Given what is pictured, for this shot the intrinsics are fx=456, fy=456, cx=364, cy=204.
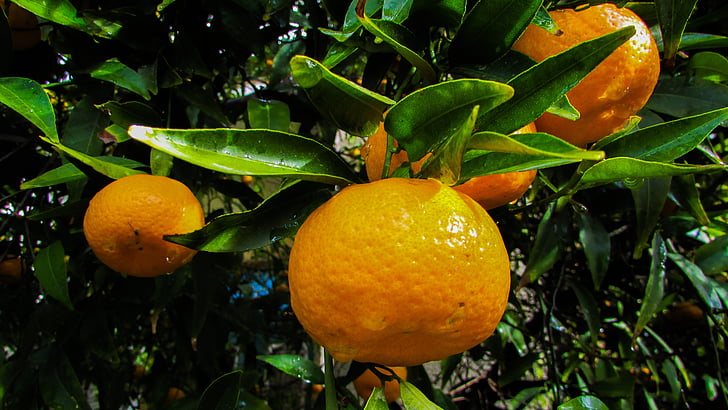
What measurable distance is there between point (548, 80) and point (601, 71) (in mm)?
159

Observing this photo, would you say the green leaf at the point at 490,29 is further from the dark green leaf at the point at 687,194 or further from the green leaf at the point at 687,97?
the dark green leaf at the point at 687,194

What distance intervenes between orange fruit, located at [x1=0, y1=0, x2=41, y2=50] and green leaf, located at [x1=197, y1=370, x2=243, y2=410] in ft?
2.43

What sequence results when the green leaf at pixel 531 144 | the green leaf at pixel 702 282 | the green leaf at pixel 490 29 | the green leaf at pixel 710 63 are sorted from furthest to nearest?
the green leaf at pixel 702 282
the green leaf at pixel 710 63
the green leaf at pixel 490 29
the green leaf at pixel 531 144

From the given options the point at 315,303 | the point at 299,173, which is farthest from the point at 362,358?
the point at 299,173

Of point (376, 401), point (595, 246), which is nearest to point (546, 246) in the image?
point (595, 246)

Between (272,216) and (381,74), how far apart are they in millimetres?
320

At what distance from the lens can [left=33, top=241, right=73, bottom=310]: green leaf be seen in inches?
28.8

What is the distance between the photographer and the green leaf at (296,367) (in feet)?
2.31

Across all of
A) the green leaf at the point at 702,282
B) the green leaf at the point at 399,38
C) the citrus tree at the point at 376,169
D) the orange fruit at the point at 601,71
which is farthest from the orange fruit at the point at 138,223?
the green leaf at the point at 702,282

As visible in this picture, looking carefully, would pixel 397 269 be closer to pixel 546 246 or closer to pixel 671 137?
pixel 671 137

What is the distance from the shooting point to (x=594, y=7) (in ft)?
1.69

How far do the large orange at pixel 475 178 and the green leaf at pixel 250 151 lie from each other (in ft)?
0.14

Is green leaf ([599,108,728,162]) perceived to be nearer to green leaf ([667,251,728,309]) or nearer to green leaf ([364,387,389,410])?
green leaf ([364,387,389,410])

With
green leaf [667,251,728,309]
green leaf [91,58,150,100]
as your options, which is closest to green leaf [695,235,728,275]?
green leaf [667,251,728,309]
